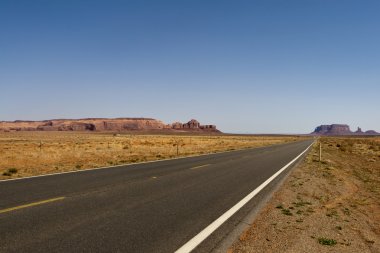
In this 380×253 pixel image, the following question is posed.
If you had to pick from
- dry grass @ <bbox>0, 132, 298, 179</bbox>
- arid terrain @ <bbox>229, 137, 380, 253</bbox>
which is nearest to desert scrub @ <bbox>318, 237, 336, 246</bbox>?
arid terrain @ <bbox>229, 137, 380, 253</bbox>

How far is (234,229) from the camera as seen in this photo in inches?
257

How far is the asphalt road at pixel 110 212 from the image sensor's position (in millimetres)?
5383

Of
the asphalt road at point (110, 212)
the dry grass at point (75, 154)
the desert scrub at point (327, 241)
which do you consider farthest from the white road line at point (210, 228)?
the dry grass at point (75, 154)

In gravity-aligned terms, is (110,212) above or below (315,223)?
above

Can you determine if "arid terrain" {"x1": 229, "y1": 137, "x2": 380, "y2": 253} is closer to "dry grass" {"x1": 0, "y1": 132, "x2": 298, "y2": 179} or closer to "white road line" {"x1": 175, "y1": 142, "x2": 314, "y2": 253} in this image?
"white road line" {"x1": 175, "y1": 142, "x2": 314, "y2": 253}

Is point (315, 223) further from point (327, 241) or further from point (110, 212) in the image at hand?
point (110, 212)

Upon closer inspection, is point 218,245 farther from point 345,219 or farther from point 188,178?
point 188,178

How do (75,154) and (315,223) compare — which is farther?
(75,154)

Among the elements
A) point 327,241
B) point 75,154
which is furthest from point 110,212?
point 75,154

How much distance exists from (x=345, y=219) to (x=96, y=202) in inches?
220

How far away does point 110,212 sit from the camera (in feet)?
24.3

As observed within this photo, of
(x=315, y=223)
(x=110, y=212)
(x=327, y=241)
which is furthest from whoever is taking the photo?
(x=110, y=212)

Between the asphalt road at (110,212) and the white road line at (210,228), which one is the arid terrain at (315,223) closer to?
the white road line at (210,228)

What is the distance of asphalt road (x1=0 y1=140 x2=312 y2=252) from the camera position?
5.38 metres
